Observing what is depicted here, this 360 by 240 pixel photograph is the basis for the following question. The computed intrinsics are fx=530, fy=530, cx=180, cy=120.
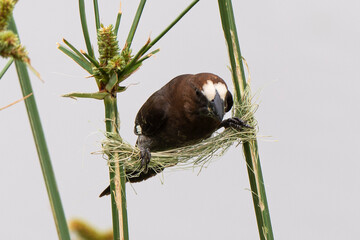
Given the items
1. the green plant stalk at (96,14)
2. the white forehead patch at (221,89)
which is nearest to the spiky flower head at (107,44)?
the green plant stalk at (96,14)

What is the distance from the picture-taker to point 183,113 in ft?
5.28

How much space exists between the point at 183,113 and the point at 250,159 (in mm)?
374

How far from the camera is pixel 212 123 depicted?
1.54 metres

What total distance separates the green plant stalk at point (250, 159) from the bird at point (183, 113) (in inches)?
7.9

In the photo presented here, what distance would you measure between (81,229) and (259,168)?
0.49 m

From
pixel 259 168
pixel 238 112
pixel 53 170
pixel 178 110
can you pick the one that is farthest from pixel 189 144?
pixel 53 170

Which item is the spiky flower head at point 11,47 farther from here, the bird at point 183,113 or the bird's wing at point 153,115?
the bird's wing at point 153,115

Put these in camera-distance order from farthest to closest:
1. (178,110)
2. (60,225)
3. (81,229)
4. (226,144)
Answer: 1. (178,110)
2. (226,144)
3. (81,229)
4. (60,225)

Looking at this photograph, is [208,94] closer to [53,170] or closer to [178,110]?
[178,110]

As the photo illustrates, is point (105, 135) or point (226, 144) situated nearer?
point (105, 135)

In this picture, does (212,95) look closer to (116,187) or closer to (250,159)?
(250,159)

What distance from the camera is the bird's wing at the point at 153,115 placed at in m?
1.62

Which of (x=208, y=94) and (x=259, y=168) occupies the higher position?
(x=208, y=94)

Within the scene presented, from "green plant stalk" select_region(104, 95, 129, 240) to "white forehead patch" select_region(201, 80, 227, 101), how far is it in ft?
1.49
